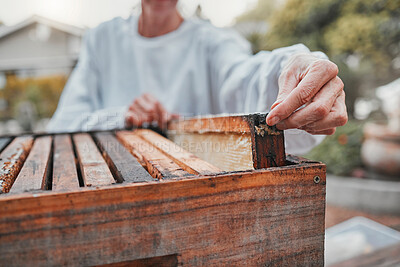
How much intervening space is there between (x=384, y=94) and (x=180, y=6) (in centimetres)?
517

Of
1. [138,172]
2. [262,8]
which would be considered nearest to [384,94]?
[138,172]

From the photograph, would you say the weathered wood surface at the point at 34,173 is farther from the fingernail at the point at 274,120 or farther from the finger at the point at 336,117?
the finger at the point at 336,117

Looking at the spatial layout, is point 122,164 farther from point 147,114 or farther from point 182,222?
point 147,114

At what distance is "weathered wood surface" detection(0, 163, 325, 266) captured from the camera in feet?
1.74

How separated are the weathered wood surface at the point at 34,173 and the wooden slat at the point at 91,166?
9cm

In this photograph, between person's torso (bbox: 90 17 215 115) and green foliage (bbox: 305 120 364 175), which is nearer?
person's torso (bbox: 90 17 215 115)

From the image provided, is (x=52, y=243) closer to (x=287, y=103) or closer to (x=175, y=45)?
(x=287, y=103)

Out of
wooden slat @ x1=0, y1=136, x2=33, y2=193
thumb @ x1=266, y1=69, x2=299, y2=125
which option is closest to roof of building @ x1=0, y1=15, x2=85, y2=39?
wooden slat @ x1=0, y1=136, x2=33, y2=193

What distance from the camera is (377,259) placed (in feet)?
6.12

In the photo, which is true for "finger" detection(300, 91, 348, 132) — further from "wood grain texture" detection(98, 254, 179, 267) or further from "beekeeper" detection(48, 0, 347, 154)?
"beekeeper" detection(48, 0, 347, 154)

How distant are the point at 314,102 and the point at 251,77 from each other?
64 cm

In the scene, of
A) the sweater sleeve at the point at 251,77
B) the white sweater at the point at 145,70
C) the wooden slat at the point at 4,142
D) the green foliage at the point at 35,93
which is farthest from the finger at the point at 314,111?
the green foliage at the point at 35,93

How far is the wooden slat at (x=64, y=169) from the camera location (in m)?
0.64

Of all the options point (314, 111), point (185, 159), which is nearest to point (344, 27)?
point (314, 111)
